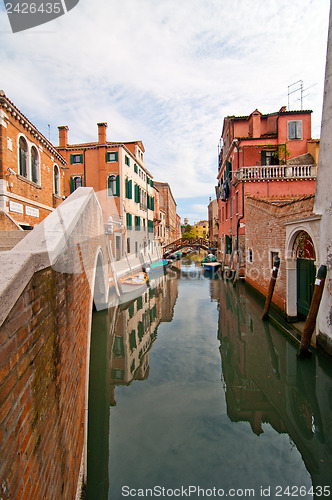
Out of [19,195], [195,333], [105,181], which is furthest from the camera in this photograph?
[105,181]

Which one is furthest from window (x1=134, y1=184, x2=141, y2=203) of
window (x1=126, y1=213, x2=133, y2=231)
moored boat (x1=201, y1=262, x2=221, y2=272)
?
moored boat (x1=201, y1=262, x2=221, y2=272)

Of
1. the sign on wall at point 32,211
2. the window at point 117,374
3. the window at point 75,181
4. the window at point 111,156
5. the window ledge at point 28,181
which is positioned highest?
the window at point 111,156

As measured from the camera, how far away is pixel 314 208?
5.29 m

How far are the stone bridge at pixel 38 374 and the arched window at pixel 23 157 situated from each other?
663 centimetres

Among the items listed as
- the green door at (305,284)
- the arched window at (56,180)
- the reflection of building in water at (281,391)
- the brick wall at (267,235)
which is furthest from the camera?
the arched window at (56,180)

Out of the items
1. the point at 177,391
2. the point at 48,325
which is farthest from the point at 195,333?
the point at 48,325

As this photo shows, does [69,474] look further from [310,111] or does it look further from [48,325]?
[310,111]

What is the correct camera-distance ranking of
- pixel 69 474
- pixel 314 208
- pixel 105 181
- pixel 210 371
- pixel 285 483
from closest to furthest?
pixel 69 474 → pixel 285 483 → pixel 210 371 → pixel 314 208 → pixel 105 181

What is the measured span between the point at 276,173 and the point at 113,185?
964cm

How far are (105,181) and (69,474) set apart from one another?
1615 centimetres

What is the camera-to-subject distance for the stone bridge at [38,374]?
98 cm

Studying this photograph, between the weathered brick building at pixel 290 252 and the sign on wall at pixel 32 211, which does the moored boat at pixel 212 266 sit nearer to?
the weathered brick building at pixel 290 252

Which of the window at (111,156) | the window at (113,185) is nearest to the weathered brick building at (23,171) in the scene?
the window at (113,185)

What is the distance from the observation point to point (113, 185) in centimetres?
1672
